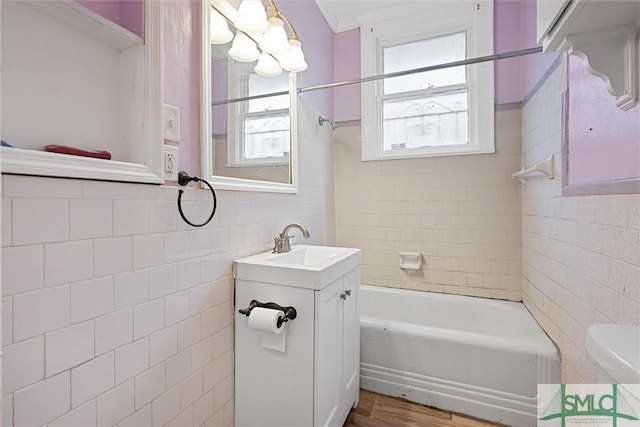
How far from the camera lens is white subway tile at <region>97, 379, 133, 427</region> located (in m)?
0.88

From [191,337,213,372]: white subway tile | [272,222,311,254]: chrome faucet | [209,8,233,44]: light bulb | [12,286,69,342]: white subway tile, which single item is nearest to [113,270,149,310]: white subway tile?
[12,286,69,342]: white subway tile

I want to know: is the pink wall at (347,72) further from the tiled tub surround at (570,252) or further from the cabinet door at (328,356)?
the cabinet door at (328,356)

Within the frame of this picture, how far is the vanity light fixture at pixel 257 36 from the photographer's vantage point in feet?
4.43

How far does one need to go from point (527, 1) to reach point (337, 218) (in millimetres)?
2083

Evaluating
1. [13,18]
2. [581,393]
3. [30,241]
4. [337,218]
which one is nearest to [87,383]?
[30,241]

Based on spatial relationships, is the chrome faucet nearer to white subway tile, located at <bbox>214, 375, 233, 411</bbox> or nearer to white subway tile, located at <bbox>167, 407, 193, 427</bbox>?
white subway tile, located at <bbox>214, 375, 233, 411</bbox>

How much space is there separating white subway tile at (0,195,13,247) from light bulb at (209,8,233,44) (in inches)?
37.5

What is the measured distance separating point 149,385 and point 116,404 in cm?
11

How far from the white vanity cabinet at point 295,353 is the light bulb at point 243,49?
1004mm

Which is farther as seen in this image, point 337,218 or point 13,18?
point 337,218

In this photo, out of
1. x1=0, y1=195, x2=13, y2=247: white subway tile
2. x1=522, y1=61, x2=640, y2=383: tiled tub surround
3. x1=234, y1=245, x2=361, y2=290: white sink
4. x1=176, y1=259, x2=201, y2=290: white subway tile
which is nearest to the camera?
x1=0, y1=195, x2=13, y2=247: white subway tile

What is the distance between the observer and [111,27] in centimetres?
95

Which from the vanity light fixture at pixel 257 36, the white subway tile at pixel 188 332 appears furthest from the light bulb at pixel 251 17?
the white subway tile at pixel 188 332

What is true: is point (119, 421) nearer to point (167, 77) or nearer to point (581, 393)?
point (167, 77)
